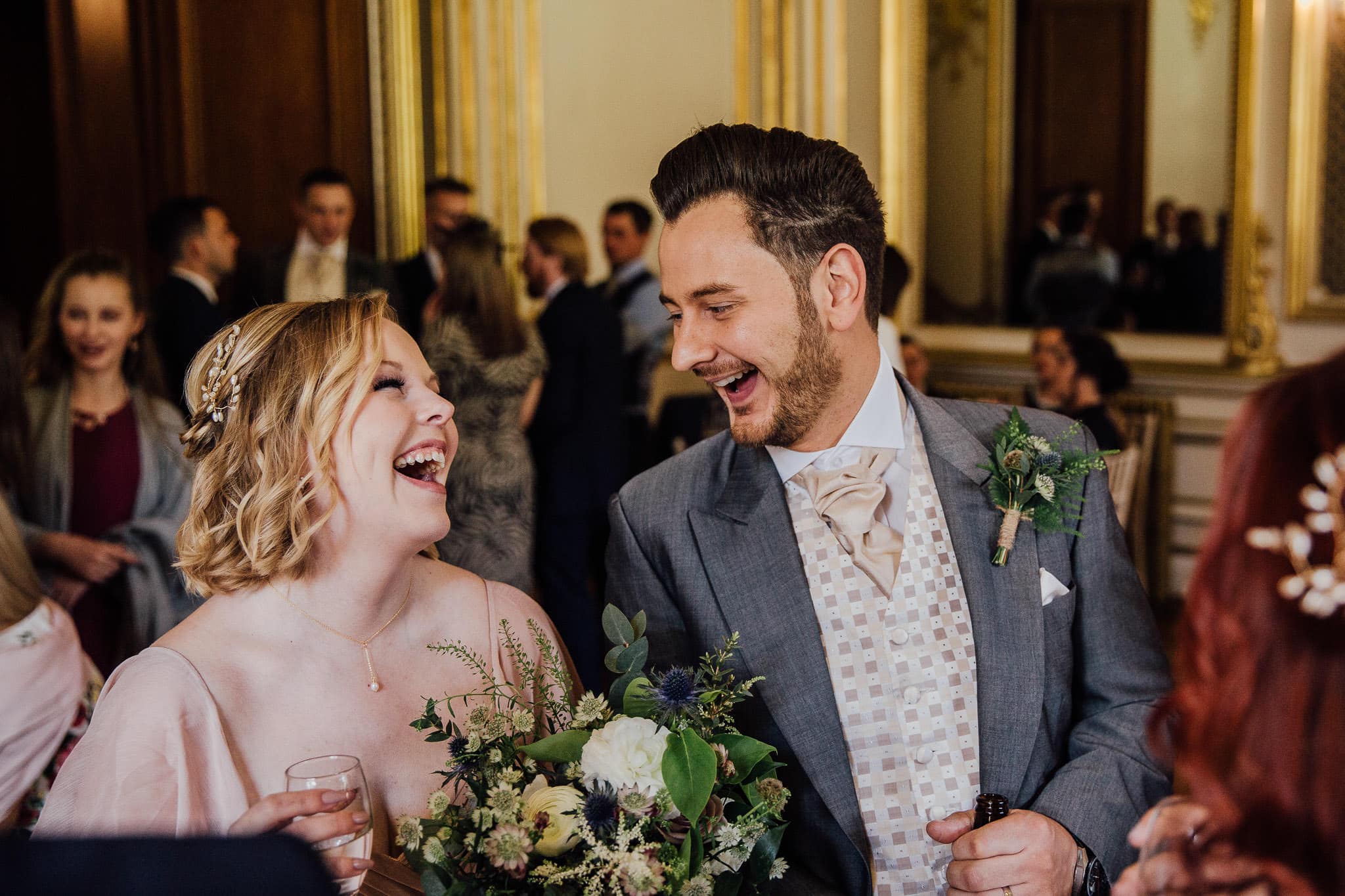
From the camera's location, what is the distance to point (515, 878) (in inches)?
46.3

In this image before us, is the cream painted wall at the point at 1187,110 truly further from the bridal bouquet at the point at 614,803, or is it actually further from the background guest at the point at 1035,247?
the bridal bouquet at the point at 614,803

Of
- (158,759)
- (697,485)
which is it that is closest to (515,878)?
(158,759)

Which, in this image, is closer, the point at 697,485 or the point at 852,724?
→ the point at 852,724

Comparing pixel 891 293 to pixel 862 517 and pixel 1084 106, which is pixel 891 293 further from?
pixel 1084 106

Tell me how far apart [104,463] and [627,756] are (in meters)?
2.63

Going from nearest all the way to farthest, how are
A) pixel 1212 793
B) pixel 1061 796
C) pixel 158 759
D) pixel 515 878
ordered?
pixel 1212 793 < pixel 515 878 < pixel 158 759 < pixel 1061 796

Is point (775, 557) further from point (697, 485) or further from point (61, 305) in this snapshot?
point (61, 305)

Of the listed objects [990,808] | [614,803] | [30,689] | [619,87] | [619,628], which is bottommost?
[30,689]

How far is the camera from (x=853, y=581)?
170 cm

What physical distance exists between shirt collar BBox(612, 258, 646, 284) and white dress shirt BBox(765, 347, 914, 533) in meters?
4.62

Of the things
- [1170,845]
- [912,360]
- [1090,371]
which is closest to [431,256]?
[912,360]

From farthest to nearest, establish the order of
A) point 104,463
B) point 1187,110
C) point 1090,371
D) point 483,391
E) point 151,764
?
point 1187,110, point 1090,371, point 483,391, point 104,463, point 151,764

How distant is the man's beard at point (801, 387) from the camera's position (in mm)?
1676

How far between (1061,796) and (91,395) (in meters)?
2.87
